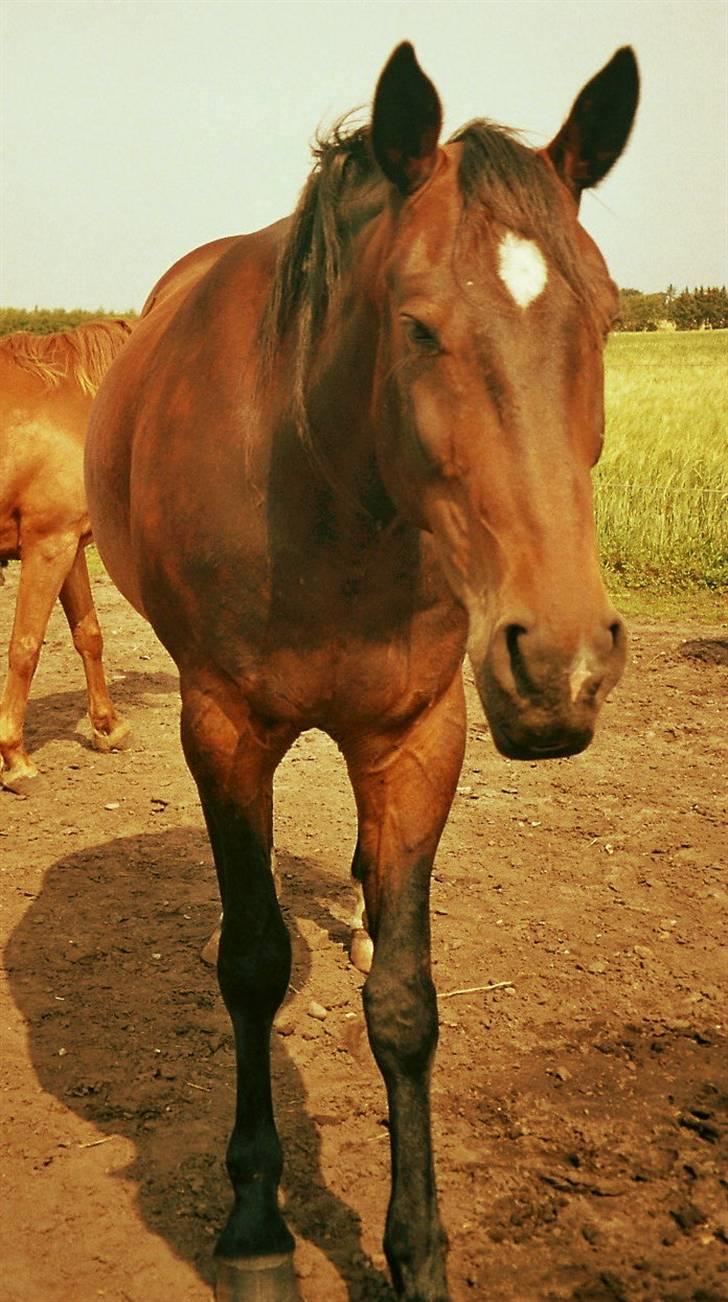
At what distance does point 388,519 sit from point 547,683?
0.79m

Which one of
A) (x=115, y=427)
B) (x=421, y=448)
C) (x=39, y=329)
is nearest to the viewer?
(x=421, y=448)

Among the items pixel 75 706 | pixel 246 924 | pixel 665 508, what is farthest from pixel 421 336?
pixel 665 508

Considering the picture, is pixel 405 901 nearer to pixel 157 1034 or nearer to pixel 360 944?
pixel 157 1034

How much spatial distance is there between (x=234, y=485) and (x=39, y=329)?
33.6 meters

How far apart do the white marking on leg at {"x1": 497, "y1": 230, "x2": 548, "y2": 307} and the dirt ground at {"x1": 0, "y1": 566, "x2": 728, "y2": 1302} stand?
1.95 meters

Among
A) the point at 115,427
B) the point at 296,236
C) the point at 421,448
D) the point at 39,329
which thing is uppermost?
the point at 296,236

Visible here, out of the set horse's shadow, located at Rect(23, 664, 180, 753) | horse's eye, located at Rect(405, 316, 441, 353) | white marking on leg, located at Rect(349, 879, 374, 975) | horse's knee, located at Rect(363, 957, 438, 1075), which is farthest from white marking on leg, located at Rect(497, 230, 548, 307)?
horse's shadow, located at Rect(23, 664, 180, 753)

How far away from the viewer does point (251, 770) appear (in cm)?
275

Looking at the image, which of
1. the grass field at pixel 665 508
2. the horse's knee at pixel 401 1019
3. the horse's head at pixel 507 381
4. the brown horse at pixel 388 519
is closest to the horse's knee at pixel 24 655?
the brown horse at pixel 388 519

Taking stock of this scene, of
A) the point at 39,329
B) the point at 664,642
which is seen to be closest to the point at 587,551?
the point at 664,642

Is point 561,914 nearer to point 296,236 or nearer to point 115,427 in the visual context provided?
point 115,427

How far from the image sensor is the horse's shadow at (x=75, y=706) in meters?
6.80

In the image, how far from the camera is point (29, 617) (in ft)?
20.2

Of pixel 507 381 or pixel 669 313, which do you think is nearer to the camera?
pixel 507 381
